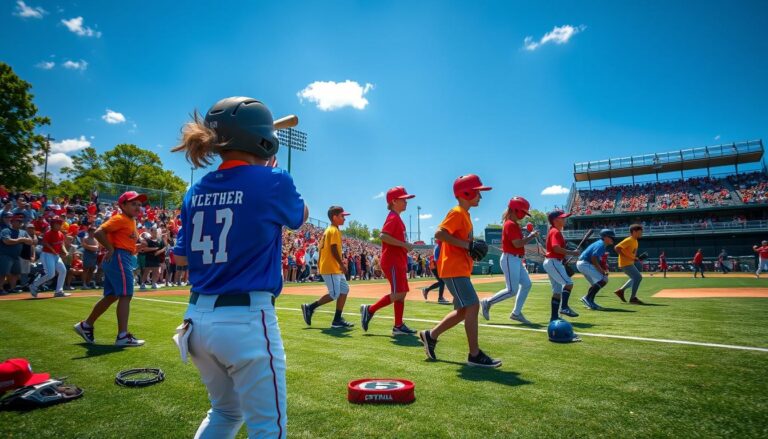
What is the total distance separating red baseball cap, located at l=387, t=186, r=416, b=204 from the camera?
22.5 ft

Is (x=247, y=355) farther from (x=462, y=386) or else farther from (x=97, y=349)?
(x=97, y=349)

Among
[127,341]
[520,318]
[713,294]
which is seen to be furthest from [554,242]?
[713,294]

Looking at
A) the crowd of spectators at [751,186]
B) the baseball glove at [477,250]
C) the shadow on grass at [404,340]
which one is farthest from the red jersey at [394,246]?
the crowd of spectators at [751,186]

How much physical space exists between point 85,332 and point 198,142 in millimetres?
5442

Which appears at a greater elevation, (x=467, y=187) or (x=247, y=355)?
(x=467, y=187)

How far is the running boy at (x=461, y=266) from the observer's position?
4660mm

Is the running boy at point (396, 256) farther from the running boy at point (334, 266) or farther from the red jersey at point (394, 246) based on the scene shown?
the running boy at point (334, 266)

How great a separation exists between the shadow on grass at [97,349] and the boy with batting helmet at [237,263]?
4431 mm

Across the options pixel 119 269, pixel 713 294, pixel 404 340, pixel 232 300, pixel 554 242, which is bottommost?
pixel 713 294

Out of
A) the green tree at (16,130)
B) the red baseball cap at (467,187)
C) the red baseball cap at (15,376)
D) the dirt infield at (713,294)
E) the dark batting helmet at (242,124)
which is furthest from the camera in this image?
the green tree at (16,130)

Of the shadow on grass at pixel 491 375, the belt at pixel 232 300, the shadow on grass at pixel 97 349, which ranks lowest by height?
the shadow on grass at pixel 491 375

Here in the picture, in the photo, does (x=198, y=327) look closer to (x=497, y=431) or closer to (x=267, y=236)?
(x=267, y=236)

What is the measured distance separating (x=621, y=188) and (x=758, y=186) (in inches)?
575

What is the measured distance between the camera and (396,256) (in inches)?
272
